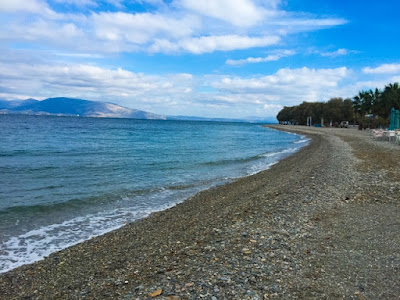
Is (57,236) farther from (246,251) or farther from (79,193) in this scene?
(246,251)

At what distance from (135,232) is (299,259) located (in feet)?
16.0

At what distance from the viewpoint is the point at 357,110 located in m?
100

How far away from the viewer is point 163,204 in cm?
1266

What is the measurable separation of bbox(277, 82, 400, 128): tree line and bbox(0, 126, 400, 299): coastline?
81.2 m

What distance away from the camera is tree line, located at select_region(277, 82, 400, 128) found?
79.7m

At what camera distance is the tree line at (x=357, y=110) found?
79700mm

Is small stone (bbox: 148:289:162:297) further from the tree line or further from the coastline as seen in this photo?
the tree line

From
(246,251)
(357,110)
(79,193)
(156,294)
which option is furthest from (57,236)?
(357,110)

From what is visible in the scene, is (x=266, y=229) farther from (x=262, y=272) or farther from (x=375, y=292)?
(x=375, y=292)

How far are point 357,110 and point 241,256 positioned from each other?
A: 108m

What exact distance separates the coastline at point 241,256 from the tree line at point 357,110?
81242mm

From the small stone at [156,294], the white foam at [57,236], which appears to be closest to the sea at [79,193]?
the white foam at [57,236]

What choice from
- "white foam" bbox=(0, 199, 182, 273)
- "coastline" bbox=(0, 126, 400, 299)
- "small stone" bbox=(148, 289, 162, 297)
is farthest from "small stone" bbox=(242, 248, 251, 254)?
"white foam" bbox=(0, 199, 182, 273)

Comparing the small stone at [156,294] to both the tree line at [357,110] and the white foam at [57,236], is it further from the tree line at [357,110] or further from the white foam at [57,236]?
the tree line at [357,110]
